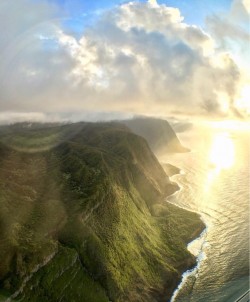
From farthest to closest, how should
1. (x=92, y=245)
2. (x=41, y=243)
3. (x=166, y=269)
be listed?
(x=166, y=269), (x=92, y=245), (x=41, y=243)

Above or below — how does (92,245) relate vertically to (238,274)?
above

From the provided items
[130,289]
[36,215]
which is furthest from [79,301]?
[36,215]

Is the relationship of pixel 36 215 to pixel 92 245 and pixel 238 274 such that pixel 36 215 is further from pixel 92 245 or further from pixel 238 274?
pixel 238 274

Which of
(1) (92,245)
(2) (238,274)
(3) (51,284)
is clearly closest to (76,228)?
(1) (92,245)

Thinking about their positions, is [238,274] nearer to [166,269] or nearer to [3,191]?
[166,269]

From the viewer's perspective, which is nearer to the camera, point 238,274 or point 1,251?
point 1,251

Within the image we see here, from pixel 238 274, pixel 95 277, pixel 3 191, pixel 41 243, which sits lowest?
pixel 238 274

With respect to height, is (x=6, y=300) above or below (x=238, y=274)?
above

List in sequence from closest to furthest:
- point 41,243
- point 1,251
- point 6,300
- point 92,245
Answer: point 6,300, point 1,251, point 41,243, point 92,245

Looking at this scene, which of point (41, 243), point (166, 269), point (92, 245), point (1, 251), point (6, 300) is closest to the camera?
point (6, 300)
